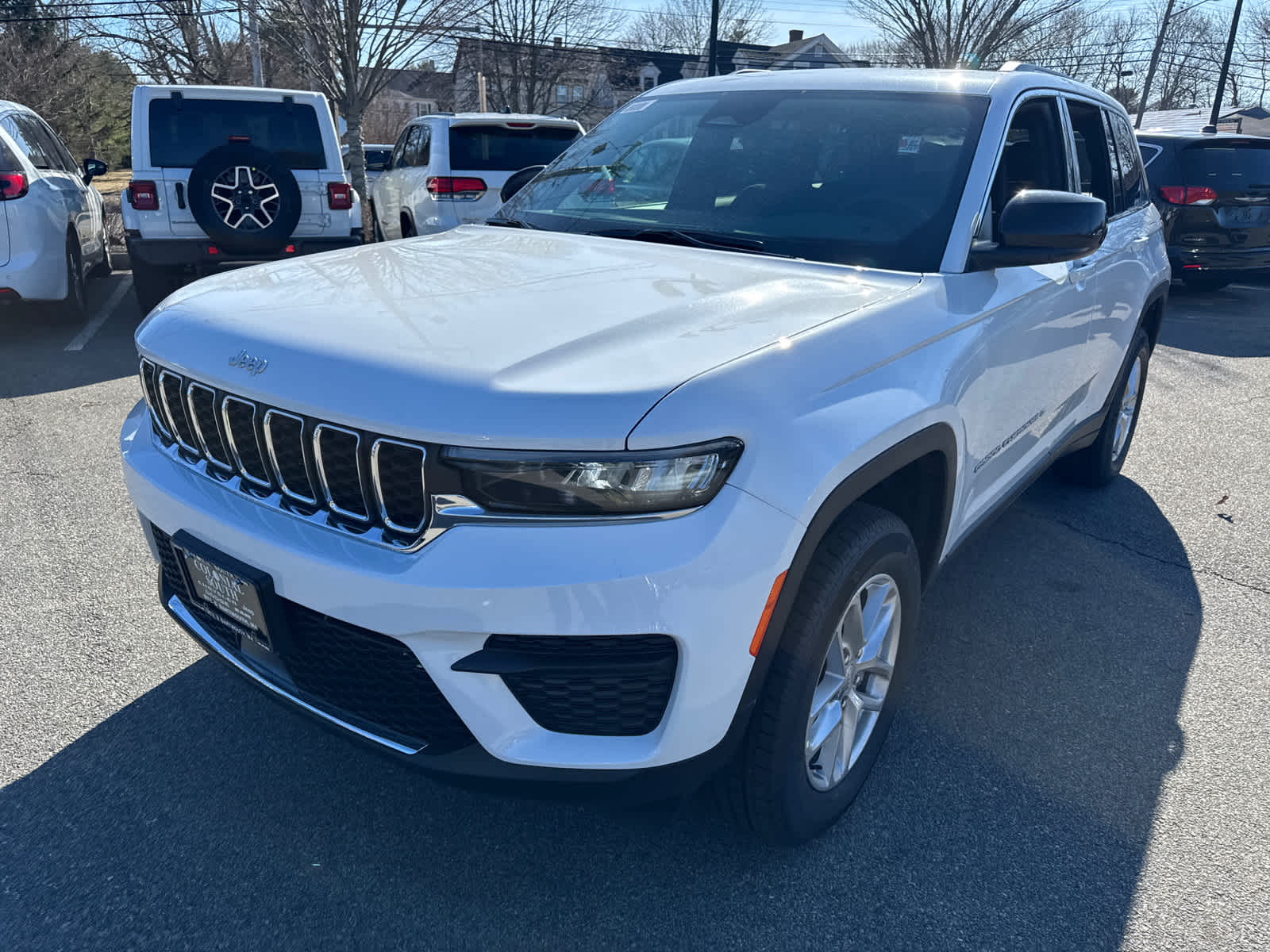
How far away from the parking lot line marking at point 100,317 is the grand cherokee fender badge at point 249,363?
607cm

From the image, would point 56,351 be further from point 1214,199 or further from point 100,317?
point 1214,199

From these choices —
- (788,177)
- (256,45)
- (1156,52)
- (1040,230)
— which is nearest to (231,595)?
(788,177)

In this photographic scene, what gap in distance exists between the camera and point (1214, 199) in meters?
9.22

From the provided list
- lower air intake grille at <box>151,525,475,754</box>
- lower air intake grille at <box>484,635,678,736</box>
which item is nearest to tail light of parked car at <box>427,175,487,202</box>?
lower air intake grille at <box>151,525,475,754</box>

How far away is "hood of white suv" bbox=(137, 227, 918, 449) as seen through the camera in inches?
68.2

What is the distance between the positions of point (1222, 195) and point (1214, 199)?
8cm

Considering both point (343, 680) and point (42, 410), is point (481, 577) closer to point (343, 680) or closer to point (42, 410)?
point (343, 680)

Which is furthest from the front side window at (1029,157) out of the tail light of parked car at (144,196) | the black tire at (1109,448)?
the tail light of parked car at (144,196)

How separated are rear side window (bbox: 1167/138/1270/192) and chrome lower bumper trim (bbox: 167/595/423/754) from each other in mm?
9850

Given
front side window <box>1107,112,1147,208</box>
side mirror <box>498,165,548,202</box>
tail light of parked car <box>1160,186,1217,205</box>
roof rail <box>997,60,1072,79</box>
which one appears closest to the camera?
roof rail <box>997,60,1072,79</box>

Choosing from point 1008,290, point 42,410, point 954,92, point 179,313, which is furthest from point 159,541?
point 42,410

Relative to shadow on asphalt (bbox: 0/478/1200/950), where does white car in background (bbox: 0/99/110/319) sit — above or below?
above

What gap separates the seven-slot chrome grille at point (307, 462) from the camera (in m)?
1.82

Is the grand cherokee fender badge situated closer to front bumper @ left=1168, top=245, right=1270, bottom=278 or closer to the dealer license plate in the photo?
the dealer license plate
